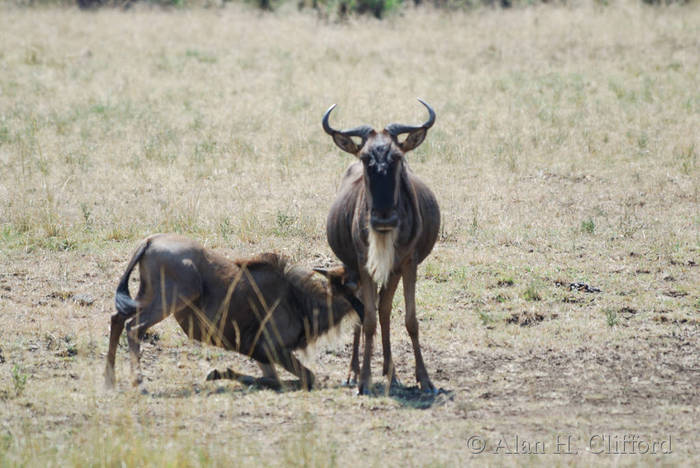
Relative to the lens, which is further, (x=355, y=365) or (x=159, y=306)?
(x=355, y=365)

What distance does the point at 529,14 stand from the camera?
891 inches

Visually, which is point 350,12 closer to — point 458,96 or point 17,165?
point 458,96

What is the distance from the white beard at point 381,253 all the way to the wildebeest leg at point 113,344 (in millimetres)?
1962

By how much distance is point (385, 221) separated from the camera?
6.48m

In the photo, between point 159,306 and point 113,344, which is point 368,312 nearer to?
point 159,306

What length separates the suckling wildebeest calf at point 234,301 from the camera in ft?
23.5

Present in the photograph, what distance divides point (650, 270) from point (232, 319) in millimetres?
4641

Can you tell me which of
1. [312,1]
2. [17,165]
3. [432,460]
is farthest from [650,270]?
[312,1]

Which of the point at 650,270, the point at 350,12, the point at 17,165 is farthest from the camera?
the point at 350,12

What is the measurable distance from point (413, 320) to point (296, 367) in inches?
39.2

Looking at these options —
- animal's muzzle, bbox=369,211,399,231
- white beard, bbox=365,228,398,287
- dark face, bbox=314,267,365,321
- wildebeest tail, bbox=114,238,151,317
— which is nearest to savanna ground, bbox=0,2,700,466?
wildebeest tail, bbox=114,238,151,317

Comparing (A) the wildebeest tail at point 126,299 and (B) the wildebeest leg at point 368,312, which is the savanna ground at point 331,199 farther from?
(A) the wildebeest tail at point 126,299

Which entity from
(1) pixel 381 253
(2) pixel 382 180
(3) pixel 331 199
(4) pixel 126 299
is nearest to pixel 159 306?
(4) pixel 126 299

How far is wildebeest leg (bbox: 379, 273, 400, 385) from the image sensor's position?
23.9 ft
